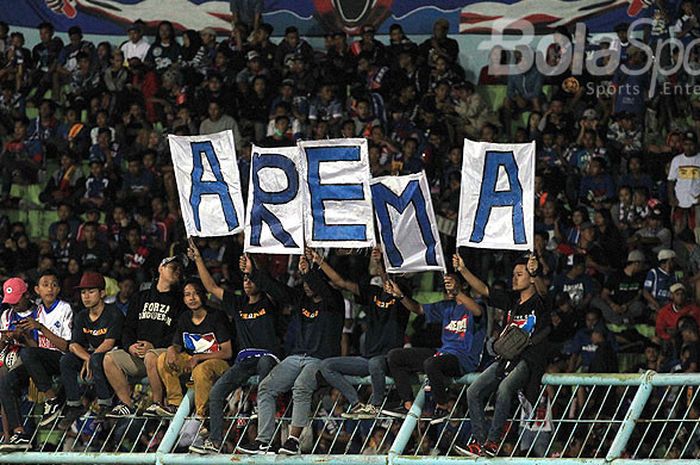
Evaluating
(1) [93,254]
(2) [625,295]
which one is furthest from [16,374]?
(2) [625,295]

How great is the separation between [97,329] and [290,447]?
9.18ft

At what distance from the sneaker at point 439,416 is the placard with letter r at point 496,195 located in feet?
5.39

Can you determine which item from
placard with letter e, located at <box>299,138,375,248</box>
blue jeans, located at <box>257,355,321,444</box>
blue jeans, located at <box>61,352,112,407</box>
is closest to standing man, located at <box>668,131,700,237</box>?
placard with letter e, located at <box>299,138,375,248</box>

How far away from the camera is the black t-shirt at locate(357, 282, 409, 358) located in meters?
17.5

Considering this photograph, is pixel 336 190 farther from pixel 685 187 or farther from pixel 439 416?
pixel 685 187

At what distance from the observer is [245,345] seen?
1772cm

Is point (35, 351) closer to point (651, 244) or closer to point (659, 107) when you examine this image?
point (651, 244)

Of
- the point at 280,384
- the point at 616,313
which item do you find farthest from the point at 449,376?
the point at 616,313

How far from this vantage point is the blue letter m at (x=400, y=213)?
17.4 m

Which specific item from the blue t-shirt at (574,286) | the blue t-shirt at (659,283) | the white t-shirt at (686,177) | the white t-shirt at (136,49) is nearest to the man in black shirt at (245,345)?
the blue t-shirt at (574,286)

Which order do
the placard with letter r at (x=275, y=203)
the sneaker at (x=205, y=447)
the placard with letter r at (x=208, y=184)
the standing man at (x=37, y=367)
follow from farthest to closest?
the placard with letter r at (x=208, y=184), the placard with letter r at (x=275, y=203), the standing man at (x=37, y=367), the sneaker at (x=205, y=447)

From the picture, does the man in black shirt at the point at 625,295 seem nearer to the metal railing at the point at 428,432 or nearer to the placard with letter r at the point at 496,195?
the metal railing at the point at 428,432

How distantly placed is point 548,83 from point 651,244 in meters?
4.83

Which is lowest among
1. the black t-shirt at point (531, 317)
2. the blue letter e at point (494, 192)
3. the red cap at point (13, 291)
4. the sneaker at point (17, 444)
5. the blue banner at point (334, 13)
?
the sneaker at point (17, 444)
